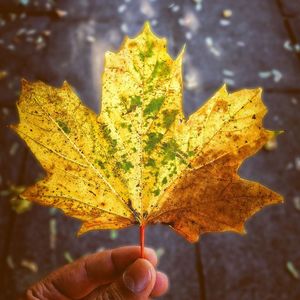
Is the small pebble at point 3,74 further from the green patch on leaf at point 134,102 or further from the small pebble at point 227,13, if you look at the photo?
the green patch on leaf at point 134,102

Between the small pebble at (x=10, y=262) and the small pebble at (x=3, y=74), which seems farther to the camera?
the small pebble at (x=3, y=74)

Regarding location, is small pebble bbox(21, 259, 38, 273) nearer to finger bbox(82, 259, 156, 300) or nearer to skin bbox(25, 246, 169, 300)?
skin bbox(25, 246, 169, 300)

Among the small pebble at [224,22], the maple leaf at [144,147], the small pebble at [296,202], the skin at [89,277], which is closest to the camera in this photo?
the maple leaf at [144,147]

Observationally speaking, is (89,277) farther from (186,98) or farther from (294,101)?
(294,101)

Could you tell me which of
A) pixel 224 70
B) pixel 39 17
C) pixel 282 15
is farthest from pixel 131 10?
pixel 282 15

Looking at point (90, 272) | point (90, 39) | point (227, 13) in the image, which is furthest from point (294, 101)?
point (90, 272)

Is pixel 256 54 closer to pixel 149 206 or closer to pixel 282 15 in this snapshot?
pixel 282 15

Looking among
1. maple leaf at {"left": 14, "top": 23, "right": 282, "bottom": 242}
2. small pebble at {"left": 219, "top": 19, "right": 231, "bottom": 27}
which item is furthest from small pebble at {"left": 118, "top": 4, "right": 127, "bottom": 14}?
maple leaf at {"left": 14, "top": 23, "right": 282, "bottom": 242}

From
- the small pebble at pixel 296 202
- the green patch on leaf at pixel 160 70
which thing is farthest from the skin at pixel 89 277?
the small pebble at pixel 296 202
